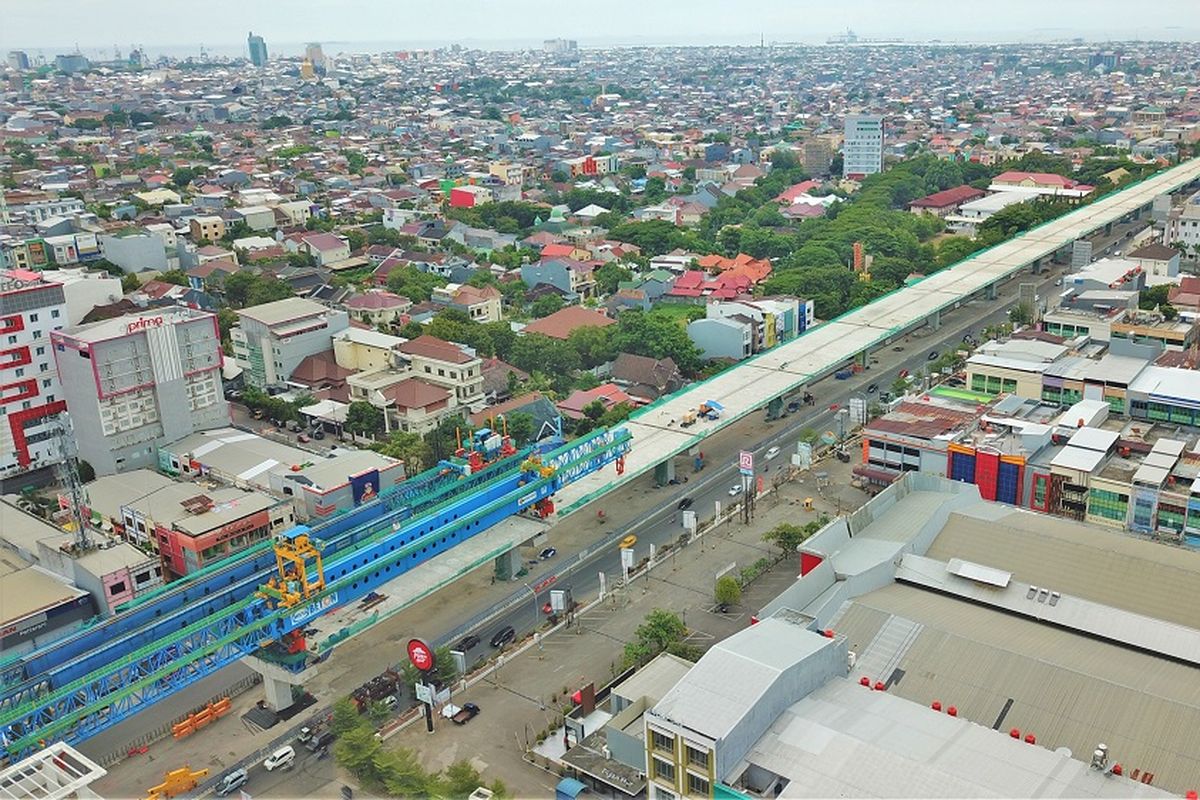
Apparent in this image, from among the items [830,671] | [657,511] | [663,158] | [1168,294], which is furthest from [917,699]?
[663,158]

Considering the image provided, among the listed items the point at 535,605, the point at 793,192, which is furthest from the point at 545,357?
the point at 793,192

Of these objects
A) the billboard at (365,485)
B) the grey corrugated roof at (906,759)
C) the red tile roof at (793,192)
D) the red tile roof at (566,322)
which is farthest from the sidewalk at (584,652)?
the red tile roof at (793,192)

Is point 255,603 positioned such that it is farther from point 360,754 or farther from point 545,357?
point 545,357

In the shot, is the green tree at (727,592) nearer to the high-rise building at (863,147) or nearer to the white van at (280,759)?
the white van at (280,759)

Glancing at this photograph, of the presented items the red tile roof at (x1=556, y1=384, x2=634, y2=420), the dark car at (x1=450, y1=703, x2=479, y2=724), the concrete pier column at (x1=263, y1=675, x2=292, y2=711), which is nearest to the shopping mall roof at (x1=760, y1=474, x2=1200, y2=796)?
the dark car at (x1=450, y1=703, x2=479, y2=724)

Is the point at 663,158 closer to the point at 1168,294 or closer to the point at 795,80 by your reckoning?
the point at 1168,294

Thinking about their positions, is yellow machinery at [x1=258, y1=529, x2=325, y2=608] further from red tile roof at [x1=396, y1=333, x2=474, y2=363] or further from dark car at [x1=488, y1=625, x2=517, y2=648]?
red tile roof at [x1=396, y1=333, x2=474, y2=363]

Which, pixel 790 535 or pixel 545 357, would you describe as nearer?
pixel 790 535

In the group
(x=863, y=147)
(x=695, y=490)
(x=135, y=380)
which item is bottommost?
(x=695, y=490)
